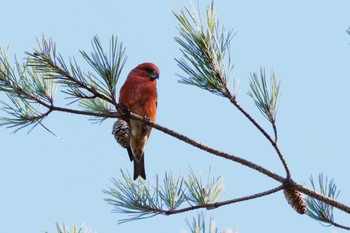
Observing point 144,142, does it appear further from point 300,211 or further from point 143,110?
point 300,211

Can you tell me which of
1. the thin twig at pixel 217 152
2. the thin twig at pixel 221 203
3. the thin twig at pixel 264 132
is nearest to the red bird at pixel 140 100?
the thin twig at pixel 221 203

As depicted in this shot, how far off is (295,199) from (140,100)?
1.58 meters

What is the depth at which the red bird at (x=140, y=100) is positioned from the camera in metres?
3.43

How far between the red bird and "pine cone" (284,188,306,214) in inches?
55.5

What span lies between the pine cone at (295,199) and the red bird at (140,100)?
1.41 metres

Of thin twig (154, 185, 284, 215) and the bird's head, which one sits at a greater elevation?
the bird's head

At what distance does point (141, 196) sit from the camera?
2.33 metres

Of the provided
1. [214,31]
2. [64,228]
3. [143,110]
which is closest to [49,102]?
[64,228]

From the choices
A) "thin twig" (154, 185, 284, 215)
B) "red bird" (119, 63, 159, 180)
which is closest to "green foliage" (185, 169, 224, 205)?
"thin twig" (154, 185, 284, 215)

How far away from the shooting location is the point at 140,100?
3.42 meters

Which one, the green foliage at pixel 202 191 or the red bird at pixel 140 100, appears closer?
the green foliage at pixel 202 191

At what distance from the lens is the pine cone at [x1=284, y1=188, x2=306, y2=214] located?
1.99m

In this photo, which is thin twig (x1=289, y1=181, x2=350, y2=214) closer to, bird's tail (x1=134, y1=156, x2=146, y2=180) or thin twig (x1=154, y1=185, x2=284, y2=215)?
thin twig (x1=154, y1=185, x2=284, y2=215)

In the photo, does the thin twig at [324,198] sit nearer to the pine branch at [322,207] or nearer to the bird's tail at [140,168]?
the pine branch at [322,207]
